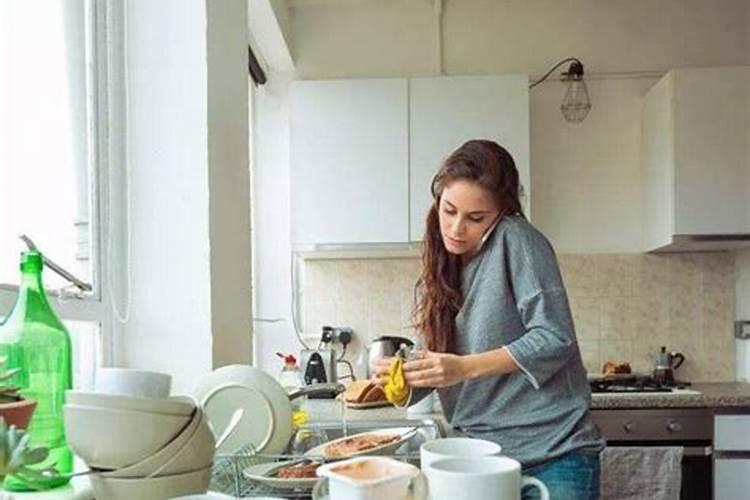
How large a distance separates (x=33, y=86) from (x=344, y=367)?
2.24 m

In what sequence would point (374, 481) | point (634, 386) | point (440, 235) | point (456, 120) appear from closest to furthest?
point (374, 481) < point (440, 235) < point (634, 386) < point (456, 120)

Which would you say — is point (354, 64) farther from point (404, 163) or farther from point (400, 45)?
point (404, 163)

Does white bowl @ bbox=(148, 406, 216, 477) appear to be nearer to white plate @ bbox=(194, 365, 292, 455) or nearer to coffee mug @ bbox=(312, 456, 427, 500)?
coffee mug @ bbox=(312, 456, 427, 500)

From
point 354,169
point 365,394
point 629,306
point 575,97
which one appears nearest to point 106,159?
point 365,394

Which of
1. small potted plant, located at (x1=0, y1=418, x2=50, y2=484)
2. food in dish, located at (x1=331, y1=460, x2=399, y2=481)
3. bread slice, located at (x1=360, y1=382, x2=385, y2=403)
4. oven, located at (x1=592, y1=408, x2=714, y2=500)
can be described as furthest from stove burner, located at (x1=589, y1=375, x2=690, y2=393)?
small potted plant, located at (x1=0, y1=418, x2=50, y2=484)

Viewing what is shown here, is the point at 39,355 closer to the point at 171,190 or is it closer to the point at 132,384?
the point at 132,384

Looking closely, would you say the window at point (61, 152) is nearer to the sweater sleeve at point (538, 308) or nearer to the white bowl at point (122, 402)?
the white bowl at point (122, 402)

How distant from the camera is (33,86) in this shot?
1336mm

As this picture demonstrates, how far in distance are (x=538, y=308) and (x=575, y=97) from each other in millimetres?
2149

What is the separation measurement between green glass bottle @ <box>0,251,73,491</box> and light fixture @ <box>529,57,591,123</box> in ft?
8.84

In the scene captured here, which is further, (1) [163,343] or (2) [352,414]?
(2) [352,414]

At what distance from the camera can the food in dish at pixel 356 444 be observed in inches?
48.0

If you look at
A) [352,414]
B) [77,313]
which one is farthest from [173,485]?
[352,414]

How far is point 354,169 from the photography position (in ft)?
10.2
